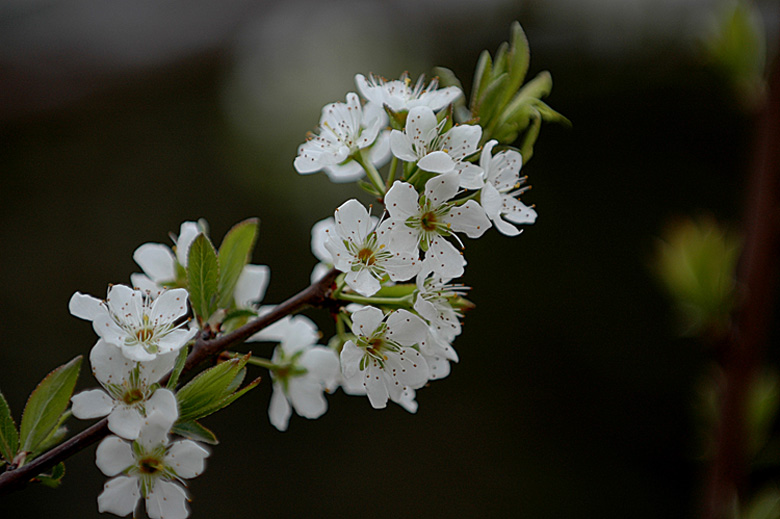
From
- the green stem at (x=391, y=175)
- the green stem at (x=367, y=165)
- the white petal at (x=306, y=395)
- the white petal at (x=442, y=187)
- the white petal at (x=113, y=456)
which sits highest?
the green stem at (x=367, y=165)

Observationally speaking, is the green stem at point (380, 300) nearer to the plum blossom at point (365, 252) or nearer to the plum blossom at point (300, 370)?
the plum blossom at point (365, 252)

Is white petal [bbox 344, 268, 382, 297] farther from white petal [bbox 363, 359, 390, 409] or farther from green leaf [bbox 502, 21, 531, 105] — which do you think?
green leaf [bbox 502, 21, 531, 105]

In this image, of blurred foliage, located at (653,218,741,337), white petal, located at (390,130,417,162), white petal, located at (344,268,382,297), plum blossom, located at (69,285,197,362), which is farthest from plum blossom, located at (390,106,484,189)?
blurred foliage, located at (653,218,741,337)

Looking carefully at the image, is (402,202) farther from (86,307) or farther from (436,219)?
(86,307)

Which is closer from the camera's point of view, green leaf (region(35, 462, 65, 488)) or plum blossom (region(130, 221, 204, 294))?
green leaf (region(35, 462, 65, 488))

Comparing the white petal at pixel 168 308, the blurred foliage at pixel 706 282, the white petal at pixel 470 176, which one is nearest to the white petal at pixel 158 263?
the white petal at pixel 168 308

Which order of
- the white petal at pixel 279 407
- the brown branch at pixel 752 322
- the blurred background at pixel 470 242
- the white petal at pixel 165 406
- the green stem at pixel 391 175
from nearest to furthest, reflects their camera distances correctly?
the white petal at pixel 165 406 → the green stem at pixel 391 175 → the white petal at pixel 279 407 → the brown branch at pixel 752 322 → the blurred background at pixel 470 242

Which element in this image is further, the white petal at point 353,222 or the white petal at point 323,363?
the white petal at point 323,363
